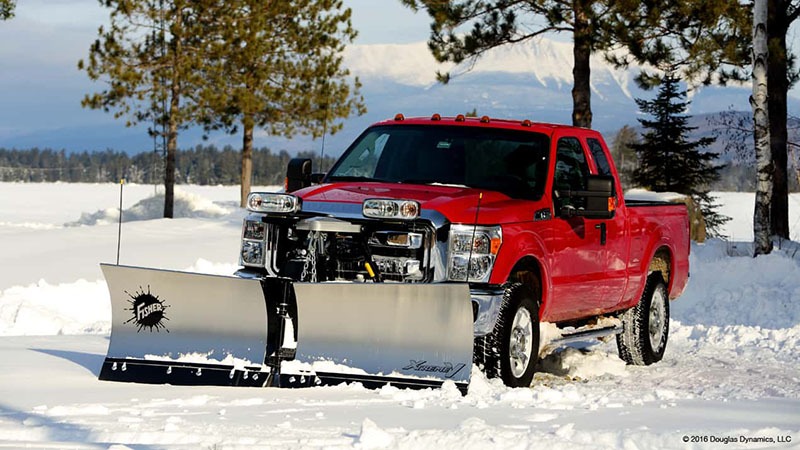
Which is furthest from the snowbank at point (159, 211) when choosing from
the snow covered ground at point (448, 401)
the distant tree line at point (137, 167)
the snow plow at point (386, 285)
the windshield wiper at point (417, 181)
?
the distant tree line at point (137, 167)

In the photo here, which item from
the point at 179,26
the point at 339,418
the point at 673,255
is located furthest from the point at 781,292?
the point at 179,26

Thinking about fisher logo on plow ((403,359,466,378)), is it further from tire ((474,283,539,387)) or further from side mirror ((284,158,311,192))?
side mirror ((284,158,311,192))

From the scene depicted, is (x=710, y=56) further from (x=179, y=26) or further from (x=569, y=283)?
(x=179, y=26)

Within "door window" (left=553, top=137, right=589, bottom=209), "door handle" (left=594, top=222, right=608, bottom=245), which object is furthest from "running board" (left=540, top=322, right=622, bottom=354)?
"door window" (left=553, top=137, right=589, bottom=209)

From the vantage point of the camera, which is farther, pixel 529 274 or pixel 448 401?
pixel 529 274

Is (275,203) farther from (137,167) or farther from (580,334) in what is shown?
(137,167)

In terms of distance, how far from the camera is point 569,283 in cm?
944

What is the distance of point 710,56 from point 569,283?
1238 cm

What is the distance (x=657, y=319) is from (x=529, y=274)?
9.57 feet

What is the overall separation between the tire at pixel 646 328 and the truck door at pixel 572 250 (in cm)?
94

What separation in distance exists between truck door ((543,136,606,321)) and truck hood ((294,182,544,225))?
438 millimetres

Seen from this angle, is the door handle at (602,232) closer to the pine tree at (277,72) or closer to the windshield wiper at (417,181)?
the windshield wiper at (417,181)

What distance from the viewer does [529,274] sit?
A: 8.91 meters

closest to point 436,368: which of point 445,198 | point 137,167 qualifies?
point 445,198
